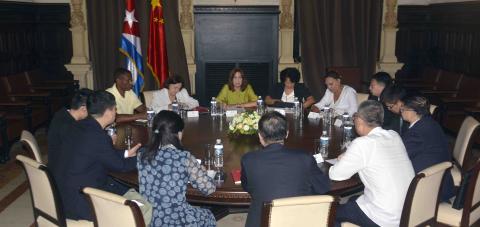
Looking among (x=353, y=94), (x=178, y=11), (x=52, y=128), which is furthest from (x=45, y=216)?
(x=178, y=11)

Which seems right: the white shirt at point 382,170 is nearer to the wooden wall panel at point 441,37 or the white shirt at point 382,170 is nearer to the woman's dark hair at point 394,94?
the woman's dark hair at point 394,94

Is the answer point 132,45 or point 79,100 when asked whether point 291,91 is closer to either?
point 79,100

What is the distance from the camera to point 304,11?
8.30 metres

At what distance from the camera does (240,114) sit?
443 centimetres

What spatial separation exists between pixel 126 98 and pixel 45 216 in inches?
89.0

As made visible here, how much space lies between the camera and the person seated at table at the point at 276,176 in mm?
2727

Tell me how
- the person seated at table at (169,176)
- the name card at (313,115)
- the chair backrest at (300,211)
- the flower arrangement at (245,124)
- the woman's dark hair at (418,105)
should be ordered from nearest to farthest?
the chair backrest at (300,211) < the person seated at table at (169,176) < the woman's dark hair at (418,105) < the flower arrangement at (245,124) < the name card at (313,115)

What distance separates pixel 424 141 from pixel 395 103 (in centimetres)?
69

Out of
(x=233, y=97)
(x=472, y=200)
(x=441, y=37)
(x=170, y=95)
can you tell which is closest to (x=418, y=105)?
(x=472, y=200)

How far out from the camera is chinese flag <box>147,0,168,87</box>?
7.45 meters

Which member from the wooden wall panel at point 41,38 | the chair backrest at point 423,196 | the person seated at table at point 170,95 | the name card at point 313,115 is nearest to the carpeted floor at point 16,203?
the name card at point 313,115

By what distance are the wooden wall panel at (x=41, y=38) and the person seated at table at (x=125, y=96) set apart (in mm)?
3153

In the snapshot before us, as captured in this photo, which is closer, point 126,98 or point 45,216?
point 45,216

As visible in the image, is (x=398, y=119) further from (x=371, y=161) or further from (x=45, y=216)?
(x=45, y=216)
